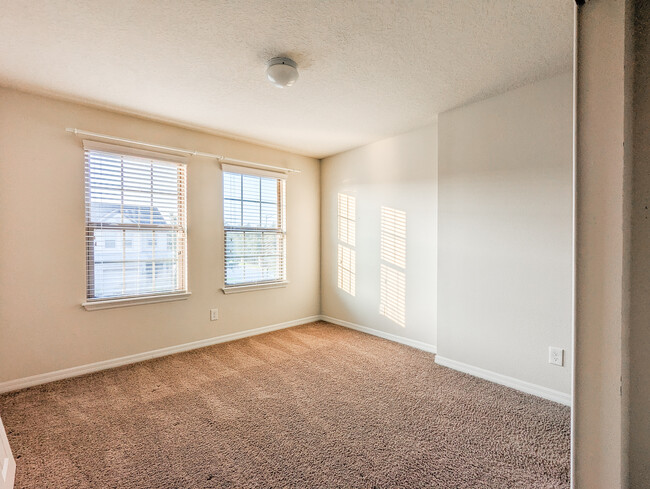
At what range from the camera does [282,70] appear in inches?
86.4

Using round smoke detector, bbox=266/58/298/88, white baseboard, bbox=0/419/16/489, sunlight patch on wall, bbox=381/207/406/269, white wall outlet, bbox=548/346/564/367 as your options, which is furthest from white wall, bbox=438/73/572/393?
white baseboard, bbox=0/419/16/489

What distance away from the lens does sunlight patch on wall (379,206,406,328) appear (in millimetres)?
3770

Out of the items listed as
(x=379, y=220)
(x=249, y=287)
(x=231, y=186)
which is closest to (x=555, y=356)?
(x=379, y=220)

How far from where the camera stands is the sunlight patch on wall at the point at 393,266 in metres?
3.77

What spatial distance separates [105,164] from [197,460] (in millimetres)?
2716

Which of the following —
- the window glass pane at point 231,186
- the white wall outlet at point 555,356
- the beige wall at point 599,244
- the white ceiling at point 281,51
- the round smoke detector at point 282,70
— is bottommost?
the white wall outlet at point 555,356

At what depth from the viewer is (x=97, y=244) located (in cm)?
300

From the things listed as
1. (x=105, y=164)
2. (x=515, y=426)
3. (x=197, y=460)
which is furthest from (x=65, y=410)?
(x=515, y=426)

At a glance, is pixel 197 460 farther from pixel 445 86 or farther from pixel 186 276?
pixel 445 86

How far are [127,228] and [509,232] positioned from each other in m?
3.53

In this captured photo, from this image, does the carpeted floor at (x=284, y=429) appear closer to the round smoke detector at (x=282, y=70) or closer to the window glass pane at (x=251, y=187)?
the window glass pane at (x=251, y=187)

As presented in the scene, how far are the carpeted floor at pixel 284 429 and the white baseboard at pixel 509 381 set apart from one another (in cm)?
7

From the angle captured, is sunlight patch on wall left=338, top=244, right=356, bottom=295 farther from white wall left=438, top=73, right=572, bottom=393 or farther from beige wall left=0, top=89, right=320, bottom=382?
beige wall left=0, top=89, right=320, bottom=382

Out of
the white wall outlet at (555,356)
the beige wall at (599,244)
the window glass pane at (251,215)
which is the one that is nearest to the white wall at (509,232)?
the white wall outlet at (555,356)
